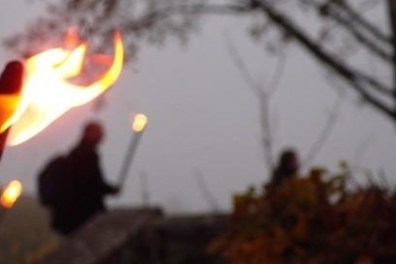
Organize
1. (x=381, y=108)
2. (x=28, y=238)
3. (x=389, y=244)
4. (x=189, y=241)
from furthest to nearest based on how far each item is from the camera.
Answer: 1. (x=28, y=238)
2. (x=381, y=108)
3. (x=189, y=241)
4. (x=389, y=244)

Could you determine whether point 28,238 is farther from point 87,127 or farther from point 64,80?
point 64,80

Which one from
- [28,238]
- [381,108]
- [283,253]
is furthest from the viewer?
[28,238]

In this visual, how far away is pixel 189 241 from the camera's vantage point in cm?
884

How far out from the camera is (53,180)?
917cm

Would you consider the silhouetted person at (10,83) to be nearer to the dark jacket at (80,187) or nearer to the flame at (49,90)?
the flame at (49,90)

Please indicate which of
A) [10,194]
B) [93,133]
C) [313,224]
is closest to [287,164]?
[93,133]

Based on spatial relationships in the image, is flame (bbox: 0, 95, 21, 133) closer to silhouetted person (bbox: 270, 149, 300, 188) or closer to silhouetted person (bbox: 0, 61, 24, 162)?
silhouetted person (bbox: 0, 61, 24, 162)

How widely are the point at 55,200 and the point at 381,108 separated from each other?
9.31 feet

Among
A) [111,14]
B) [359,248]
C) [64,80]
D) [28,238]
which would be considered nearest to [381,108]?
[111,14]

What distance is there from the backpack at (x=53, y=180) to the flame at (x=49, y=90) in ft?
20.4

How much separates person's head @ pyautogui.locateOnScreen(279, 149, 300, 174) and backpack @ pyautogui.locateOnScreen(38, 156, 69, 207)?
1.56m

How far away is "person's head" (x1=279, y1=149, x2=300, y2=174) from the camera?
9211 millimetres

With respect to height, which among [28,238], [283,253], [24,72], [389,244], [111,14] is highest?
[24,72]

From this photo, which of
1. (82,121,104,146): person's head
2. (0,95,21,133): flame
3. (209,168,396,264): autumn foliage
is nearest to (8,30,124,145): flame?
(0,95,21,133): flame
